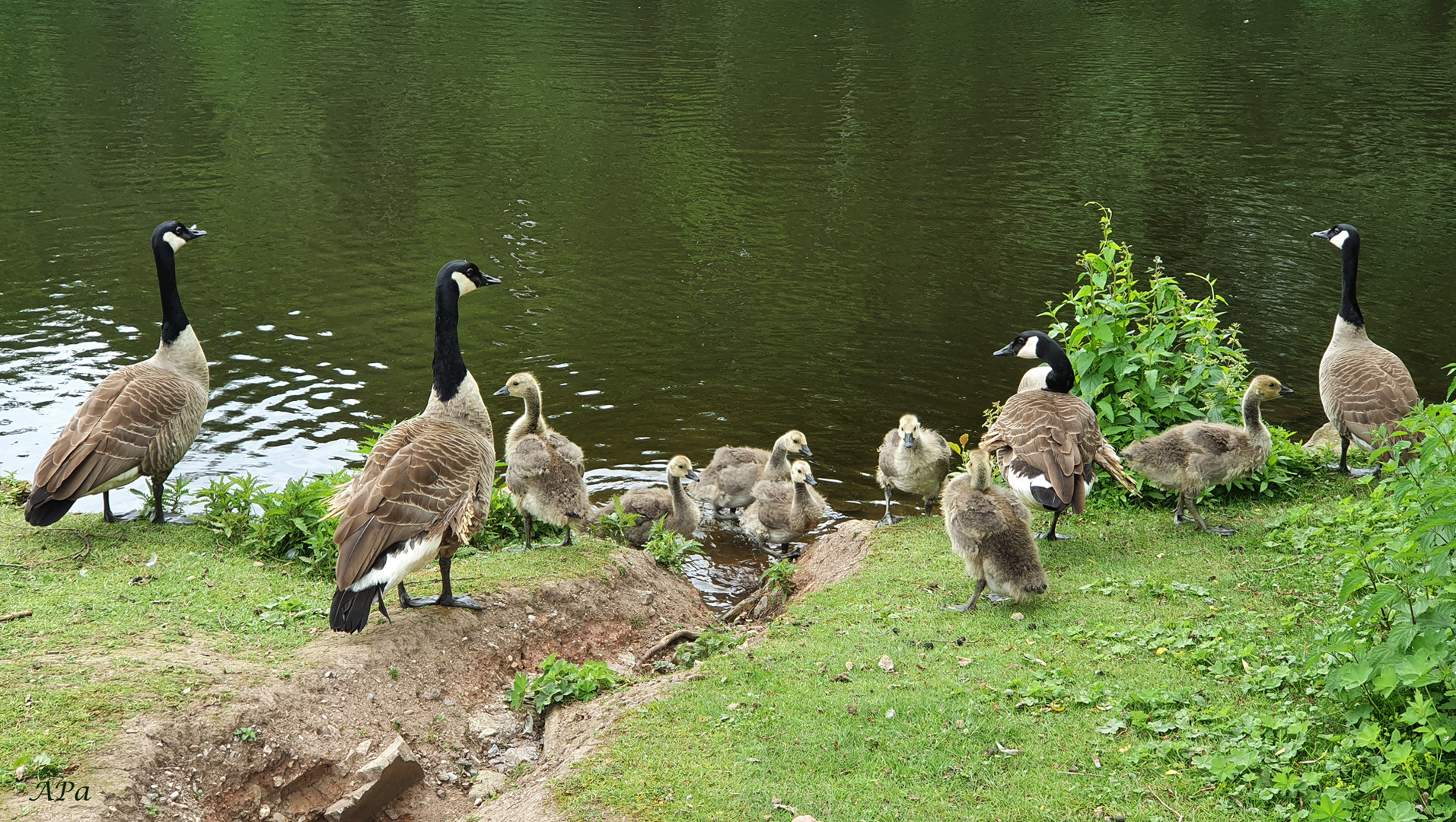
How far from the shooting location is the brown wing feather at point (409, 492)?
7.84 m

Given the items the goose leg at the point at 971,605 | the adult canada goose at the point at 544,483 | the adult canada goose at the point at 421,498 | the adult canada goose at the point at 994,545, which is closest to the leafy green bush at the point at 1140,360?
the adult canada goose at the point at 994,545

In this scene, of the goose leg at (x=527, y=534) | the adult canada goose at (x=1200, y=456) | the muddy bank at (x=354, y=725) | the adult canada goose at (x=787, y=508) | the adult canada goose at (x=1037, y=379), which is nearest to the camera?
the muddy bank at (x=354, y=725)

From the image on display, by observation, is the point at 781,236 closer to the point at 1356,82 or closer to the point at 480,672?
the point at 480,672

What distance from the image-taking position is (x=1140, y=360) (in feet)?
38.3

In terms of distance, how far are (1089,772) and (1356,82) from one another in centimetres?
4261

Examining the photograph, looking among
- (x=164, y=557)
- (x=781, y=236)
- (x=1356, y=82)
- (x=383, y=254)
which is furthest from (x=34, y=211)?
(x=1356, y=82)

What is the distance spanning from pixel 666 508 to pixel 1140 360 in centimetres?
561

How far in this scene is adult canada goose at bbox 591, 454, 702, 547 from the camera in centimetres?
1282

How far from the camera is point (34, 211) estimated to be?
2591 centimetres

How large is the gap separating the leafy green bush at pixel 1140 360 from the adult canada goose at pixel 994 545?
309cm

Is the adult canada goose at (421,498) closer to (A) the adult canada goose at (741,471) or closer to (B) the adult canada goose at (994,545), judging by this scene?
(B) the adult canada goose at (994,545)

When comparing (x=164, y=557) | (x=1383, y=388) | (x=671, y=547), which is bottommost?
(x=671, y=547)

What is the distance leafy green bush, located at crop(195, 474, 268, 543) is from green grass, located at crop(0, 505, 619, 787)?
0.14 m

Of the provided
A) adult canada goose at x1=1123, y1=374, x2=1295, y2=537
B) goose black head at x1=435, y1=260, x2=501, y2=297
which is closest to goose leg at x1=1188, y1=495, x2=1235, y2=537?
adult canada goose at x1=1123, y1=374, x2=1295, y2=537
